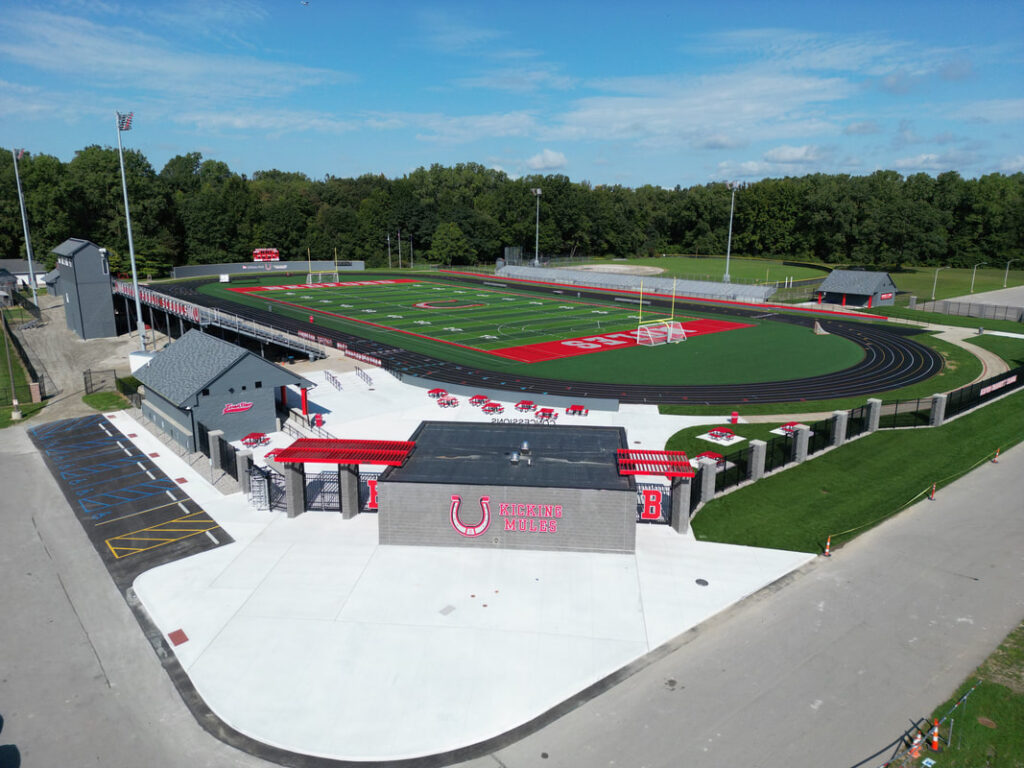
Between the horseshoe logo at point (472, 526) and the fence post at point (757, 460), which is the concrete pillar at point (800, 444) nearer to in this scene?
the fence post at point (757, 460)

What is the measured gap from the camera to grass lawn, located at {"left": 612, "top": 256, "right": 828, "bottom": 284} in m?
130

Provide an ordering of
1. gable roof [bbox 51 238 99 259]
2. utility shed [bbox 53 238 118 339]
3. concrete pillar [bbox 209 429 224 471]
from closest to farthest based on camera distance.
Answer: concrete pillar [bbox 209 429 224 471] < gable roof [bbox 51 238 99 259] < utility shed [bbox 53 238 118 339]

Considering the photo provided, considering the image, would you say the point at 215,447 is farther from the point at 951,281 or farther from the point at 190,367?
the point at 951,281

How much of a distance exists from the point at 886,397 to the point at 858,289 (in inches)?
2084

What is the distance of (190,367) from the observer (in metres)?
39.0

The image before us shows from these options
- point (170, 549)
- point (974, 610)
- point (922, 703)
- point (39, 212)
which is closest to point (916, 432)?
point (974, 610)

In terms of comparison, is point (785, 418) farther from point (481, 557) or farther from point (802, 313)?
point (802, 313)

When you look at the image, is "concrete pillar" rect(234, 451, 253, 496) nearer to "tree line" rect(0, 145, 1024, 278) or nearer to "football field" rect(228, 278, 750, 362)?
"football field" rect(228, 278, 750, 362)

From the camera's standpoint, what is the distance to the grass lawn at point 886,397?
44188 mm

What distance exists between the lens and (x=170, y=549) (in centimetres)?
2555

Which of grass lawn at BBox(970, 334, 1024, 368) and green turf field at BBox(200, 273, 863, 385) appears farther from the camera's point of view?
grass lawn at BBox(970, 334, 1024, 368)

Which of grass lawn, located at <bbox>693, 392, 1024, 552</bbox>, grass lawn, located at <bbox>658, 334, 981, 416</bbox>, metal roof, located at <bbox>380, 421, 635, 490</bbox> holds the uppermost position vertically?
metal roof, located at <bbox>380, 421, 635, 490</bbox>

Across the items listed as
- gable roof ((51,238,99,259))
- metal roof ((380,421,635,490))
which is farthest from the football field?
metal roof ((380,421,635,490))

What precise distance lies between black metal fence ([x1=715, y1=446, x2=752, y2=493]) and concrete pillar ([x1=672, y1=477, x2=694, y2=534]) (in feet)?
11.7
